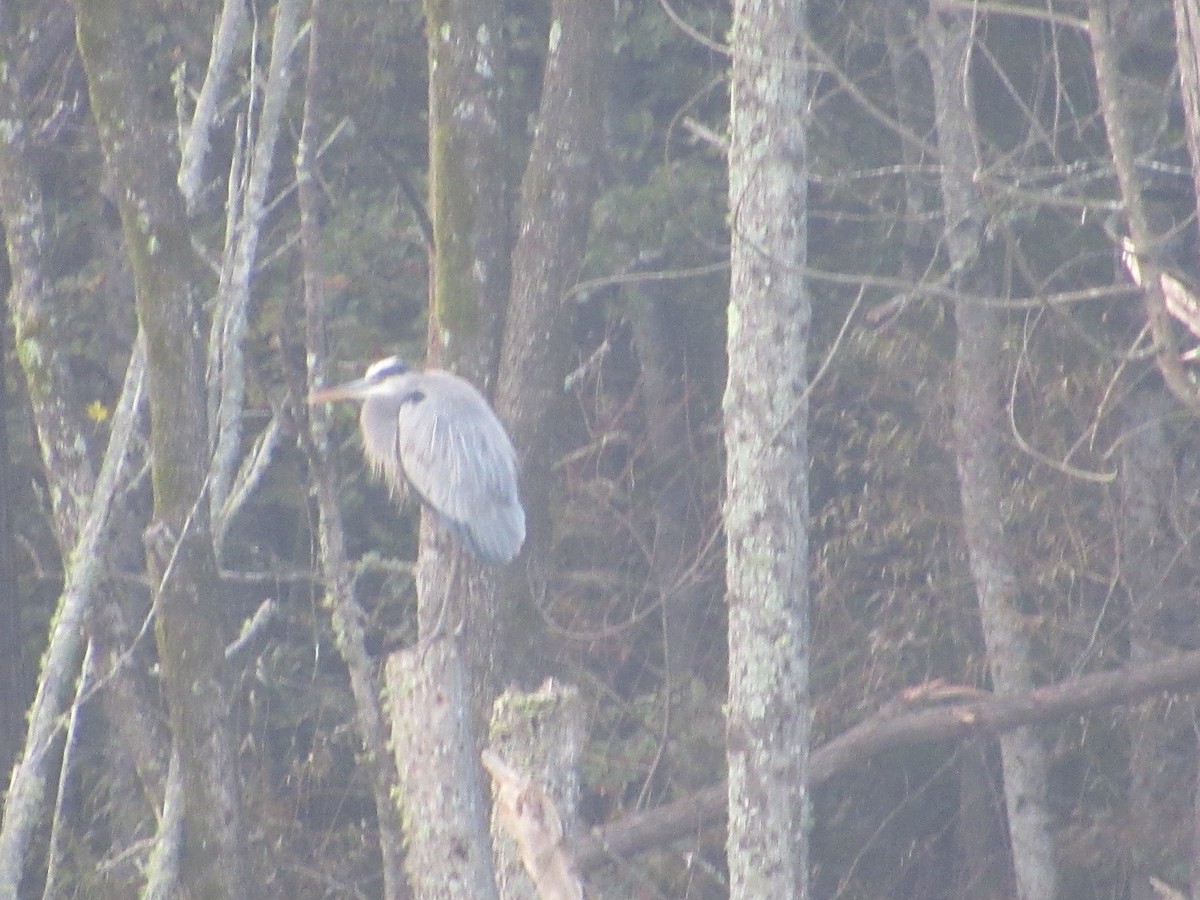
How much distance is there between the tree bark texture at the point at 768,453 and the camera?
532 cm

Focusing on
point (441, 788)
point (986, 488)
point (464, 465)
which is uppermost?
point (464, 465)

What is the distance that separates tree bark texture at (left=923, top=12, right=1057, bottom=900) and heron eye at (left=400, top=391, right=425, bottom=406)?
224 centimetres

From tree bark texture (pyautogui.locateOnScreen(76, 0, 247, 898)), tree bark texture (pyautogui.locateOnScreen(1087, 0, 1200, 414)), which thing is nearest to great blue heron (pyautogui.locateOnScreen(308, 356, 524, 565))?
tree bark texture (pyautogui.locateOnScreen(76, 0, 247, 898))

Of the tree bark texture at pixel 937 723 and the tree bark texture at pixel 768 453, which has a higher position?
the tree bark texture at pixel 768 453

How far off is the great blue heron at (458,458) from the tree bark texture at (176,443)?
55 centimetres

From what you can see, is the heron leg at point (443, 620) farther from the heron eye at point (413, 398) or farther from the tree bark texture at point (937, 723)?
the tree bark texture at point (937, 723)

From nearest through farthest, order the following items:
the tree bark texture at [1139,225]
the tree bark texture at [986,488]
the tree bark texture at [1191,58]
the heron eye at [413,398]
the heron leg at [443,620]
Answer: the tree bark texture at [1191,58]
the tree bark texture at [1139,225]
the heron leg at [443,620]
the heron eye at [413,398]
the tree bark texture at [986,488]

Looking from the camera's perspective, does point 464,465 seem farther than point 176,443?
No

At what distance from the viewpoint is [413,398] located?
20.2 ft

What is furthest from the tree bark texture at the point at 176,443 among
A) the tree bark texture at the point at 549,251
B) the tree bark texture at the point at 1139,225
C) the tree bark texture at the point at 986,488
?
the tree bark texture at the point at 1139,225

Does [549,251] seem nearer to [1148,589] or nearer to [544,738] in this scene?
[544,738]

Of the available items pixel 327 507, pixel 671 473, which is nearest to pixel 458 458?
pixel 327 507

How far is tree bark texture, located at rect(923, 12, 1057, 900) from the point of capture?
701 centimetres

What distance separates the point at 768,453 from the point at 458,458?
3.86 ft
